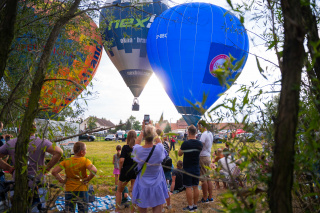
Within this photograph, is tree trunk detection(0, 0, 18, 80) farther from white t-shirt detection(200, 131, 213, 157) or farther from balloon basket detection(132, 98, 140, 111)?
balloon basket detection(132, 98, 140, 111)

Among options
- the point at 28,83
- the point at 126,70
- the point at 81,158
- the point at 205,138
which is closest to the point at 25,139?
the point at 28,83

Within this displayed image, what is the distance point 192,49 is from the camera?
57.9 ft

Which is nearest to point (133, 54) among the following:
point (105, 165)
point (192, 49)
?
point (192, 49)

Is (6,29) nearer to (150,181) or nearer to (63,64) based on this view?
(63,64)

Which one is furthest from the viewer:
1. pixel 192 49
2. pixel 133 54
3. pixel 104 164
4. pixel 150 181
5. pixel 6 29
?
pixel 133 54

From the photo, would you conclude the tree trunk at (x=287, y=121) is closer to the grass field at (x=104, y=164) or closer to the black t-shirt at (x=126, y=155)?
the grass field at (x=104, y=164)

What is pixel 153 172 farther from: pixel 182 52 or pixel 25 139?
pixel 182 52

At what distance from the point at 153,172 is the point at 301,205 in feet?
8.09

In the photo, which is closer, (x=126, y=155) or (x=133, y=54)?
(x=126, y=155)

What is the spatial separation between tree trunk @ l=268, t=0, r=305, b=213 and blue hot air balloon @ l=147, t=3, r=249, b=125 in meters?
15.4

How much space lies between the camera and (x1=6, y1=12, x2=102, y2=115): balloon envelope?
2.80 m

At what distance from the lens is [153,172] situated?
4.35 m

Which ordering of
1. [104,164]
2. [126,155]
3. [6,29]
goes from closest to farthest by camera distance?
[6,29] → [126,155] → [104,164]

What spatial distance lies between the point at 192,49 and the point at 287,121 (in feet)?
55.5
